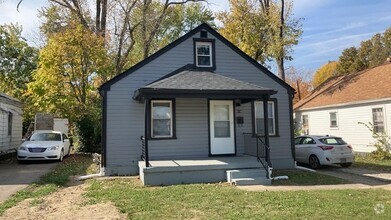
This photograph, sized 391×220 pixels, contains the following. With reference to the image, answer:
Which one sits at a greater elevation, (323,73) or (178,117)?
(323,73)

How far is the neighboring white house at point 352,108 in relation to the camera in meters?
17.2

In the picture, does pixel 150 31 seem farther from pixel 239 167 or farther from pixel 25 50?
pixel 239 167

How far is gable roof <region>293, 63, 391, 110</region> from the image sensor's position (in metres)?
17.7

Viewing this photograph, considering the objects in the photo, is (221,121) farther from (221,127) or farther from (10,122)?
(10,122)

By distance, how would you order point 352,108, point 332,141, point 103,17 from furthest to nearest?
point 103,17, point 352,108, point 332,141

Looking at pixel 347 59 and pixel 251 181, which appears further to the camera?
pixel 347 59

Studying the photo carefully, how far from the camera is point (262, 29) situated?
2650 centimetres

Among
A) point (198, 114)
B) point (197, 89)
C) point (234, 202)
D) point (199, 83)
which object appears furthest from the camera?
point (198, 114)

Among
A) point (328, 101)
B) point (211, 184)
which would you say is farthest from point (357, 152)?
point (211, 184)

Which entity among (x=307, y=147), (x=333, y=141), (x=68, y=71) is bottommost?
(x=307, y=147)

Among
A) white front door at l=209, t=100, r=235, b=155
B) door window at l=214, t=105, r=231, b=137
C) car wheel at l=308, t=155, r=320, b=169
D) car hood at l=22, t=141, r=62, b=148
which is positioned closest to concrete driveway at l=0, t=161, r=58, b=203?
car hood at l=22, t=141, r=62, b=148

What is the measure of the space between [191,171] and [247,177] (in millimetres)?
1738

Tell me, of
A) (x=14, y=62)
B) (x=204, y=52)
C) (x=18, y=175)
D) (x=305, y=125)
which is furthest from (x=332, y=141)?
(x=14, y=62)

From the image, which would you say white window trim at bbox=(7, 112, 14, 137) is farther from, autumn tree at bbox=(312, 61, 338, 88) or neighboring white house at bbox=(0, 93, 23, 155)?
autumn tree at bbox=(312, 61, 338, 88)
